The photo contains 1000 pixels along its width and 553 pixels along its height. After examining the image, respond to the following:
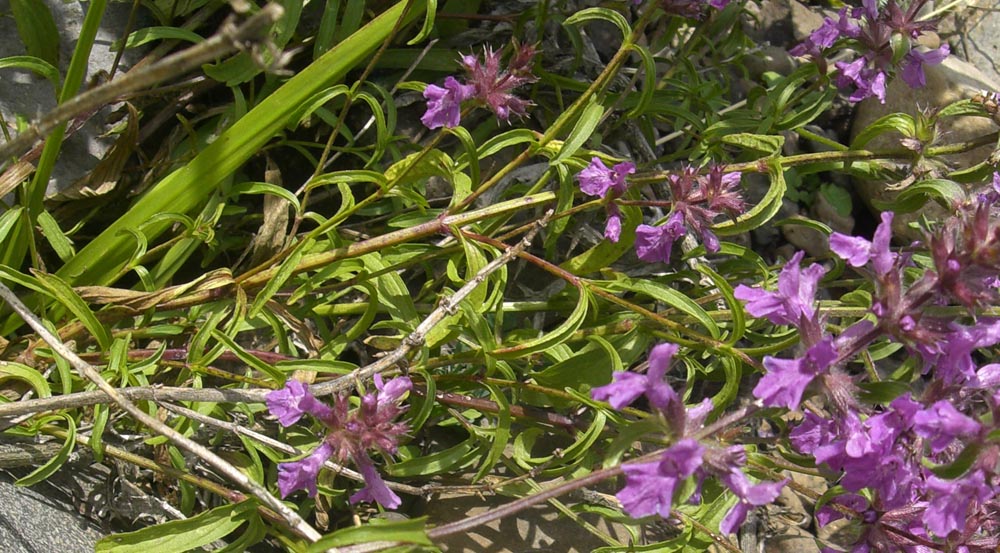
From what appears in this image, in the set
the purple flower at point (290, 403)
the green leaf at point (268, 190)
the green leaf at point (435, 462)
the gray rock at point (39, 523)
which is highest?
the green leaf at point (268, 190)

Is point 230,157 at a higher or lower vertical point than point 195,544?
higher

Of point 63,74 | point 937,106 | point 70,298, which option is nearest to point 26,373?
point 70,298

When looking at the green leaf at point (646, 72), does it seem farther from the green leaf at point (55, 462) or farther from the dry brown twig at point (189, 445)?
the green leaf at point (55, 462)

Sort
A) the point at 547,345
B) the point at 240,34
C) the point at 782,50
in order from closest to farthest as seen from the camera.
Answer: the point at 240,34
the point at 547,345
the point at 782,50

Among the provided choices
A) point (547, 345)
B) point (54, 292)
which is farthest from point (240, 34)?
point (54, 292)

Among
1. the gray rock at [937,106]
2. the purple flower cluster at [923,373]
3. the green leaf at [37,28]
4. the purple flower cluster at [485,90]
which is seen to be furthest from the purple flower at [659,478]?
the gray rock at [937,106]

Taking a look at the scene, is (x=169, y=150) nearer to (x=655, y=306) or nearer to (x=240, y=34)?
(x=655, y=306)
